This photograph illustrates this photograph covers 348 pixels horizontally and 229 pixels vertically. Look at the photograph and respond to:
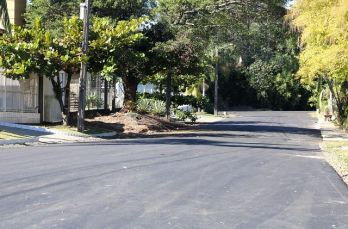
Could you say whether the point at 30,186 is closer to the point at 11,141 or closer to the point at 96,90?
the point at 11,141

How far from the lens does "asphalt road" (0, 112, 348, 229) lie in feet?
21.8

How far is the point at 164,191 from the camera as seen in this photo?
8.62 metres

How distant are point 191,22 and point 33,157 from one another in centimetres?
1810

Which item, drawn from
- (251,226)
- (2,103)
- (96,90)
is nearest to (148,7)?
(96,90)

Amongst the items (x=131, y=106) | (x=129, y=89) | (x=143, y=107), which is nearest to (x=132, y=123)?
(x=131, y=106)

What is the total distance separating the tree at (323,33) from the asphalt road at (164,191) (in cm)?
927

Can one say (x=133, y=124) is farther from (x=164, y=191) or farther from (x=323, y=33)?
(x=164, y=191)

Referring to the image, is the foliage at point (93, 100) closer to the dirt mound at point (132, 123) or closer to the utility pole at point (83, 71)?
the dirt mound at point (132, 123)

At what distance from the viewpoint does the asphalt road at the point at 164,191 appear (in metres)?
6.65

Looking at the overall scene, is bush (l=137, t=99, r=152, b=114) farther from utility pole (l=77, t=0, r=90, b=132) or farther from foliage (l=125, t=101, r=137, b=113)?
utility pole (l=77, t=0, r=90, b=132)

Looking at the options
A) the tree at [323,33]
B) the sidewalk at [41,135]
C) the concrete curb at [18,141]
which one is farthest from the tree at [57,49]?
the tree at [323,33]

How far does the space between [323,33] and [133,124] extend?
34.1 ft

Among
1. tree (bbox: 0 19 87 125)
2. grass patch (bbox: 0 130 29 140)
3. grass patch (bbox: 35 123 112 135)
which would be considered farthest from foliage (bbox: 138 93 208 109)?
grass patch (bbox: 0 130 29 140)

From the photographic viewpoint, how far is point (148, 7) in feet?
97.0
